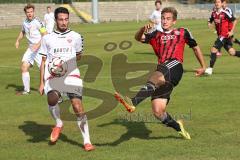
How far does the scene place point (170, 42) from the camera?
9062 mm

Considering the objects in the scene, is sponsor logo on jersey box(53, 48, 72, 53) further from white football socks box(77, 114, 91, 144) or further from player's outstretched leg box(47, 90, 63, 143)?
white football socks box(77, 114, 91, 144)

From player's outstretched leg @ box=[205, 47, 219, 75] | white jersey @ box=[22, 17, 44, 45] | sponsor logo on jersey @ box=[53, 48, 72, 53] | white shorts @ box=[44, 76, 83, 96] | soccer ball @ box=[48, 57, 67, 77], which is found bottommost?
player's outstretched leg @ box=[205, 47, 219, 75]

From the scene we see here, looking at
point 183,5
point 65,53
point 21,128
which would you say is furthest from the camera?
point 183,5

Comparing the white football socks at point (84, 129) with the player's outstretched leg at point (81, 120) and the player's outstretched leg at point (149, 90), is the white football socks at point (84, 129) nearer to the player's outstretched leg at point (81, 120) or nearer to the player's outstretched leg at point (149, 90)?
the player's outstretched leg at point (81, 120)

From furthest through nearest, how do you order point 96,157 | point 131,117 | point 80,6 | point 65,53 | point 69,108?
point 80,6
point 69,108
point 131,117
point 65,53
point 96,157

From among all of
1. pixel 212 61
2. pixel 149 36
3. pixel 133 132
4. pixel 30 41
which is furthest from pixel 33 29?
pixel 149 36

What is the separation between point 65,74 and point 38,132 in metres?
1.77

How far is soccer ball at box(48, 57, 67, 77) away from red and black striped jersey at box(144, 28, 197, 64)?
1.57 m

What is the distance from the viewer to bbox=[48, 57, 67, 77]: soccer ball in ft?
28.7

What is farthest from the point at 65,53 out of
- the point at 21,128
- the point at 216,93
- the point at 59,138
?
the point at 216,93

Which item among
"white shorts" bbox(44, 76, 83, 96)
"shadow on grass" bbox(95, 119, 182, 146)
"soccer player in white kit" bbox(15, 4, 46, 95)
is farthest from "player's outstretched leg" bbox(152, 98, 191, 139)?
"soccer player in white kit" bbox(15, 4, 46, 95)

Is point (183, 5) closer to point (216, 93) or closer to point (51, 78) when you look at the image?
point (216, 93)

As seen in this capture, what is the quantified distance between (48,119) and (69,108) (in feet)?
4.69

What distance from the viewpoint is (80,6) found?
2827 inches
